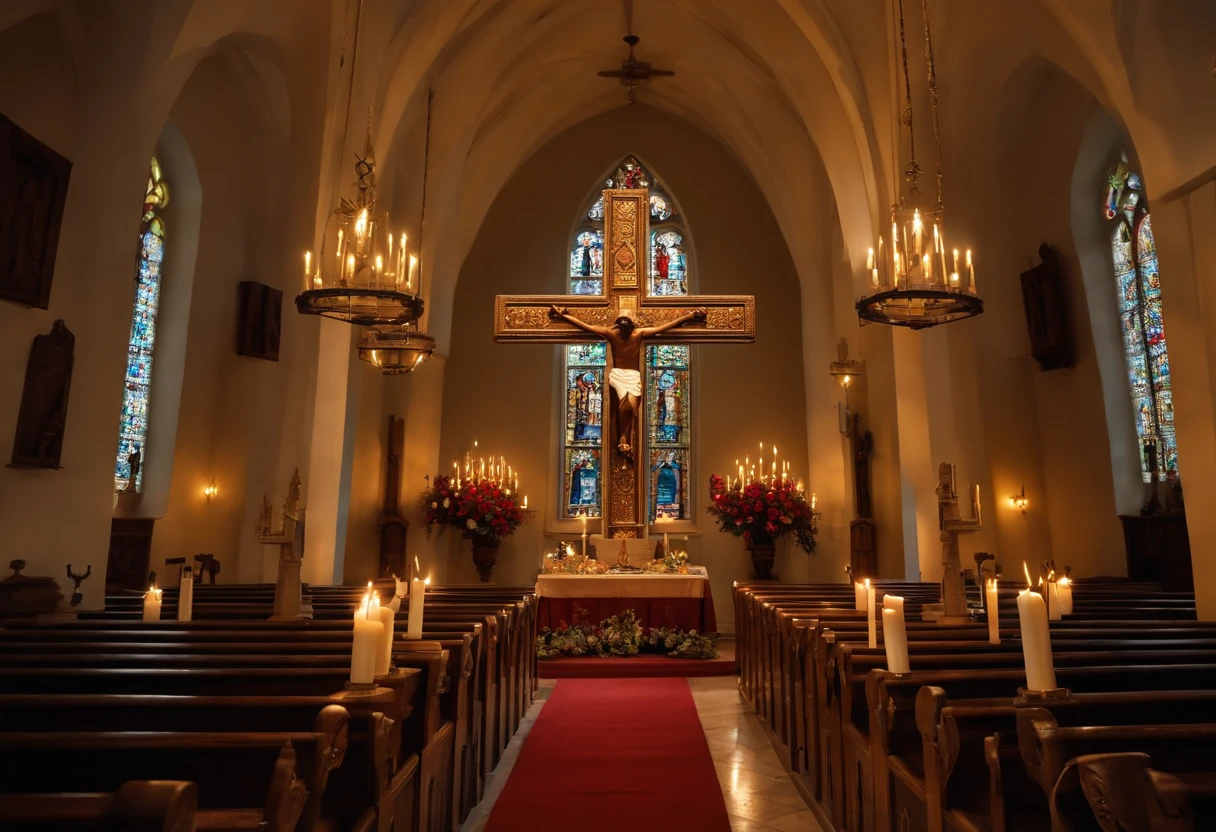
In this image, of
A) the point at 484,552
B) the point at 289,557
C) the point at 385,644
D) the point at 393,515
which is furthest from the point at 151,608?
the point at 484,552

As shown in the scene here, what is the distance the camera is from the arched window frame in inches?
525

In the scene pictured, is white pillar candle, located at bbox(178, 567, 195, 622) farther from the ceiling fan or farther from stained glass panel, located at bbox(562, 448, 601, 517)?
the ceiling fan

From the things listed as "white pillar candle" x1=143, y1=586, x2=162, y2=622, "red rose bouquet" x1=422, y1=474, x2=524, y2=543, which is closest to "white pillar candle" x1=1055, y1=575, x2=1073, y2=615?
"white pillar candle" x1=143, y1=586, x2=162, y2=622

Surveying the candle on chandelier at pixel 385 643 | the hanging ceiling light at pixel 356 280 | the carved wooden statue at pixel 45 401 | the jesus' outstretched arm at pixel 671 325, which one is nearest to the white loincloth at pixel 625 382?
the jesus' outstretched arm at pixel 671 325

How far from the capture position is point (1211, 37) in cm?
523

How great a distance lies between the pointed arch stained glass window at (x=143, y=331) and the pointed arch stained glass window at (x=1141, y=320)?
35.7 feet

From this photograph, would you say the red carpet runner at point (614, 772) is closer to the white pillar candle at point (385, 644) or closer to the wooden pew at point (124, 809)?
the white pillar candle at point (385, 644)

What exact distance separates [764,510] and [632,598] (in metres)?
3.35

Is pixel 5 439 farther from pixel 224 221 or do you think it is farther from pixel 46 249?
pixel 224 221

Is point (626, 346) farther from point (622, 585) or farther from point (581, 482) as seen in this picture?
point (581, 482)

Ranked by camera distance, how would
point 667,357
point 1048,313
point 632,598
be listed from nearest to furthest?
point 632,598
point 1048,313
point 667,357

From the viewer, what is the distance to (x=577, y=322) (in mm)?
9125

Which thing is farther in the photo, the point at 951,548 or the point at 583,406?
the point at 583,406

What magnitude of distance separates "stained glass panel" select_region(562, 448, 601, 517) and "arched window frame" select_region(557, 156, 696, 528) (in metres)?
0.02
